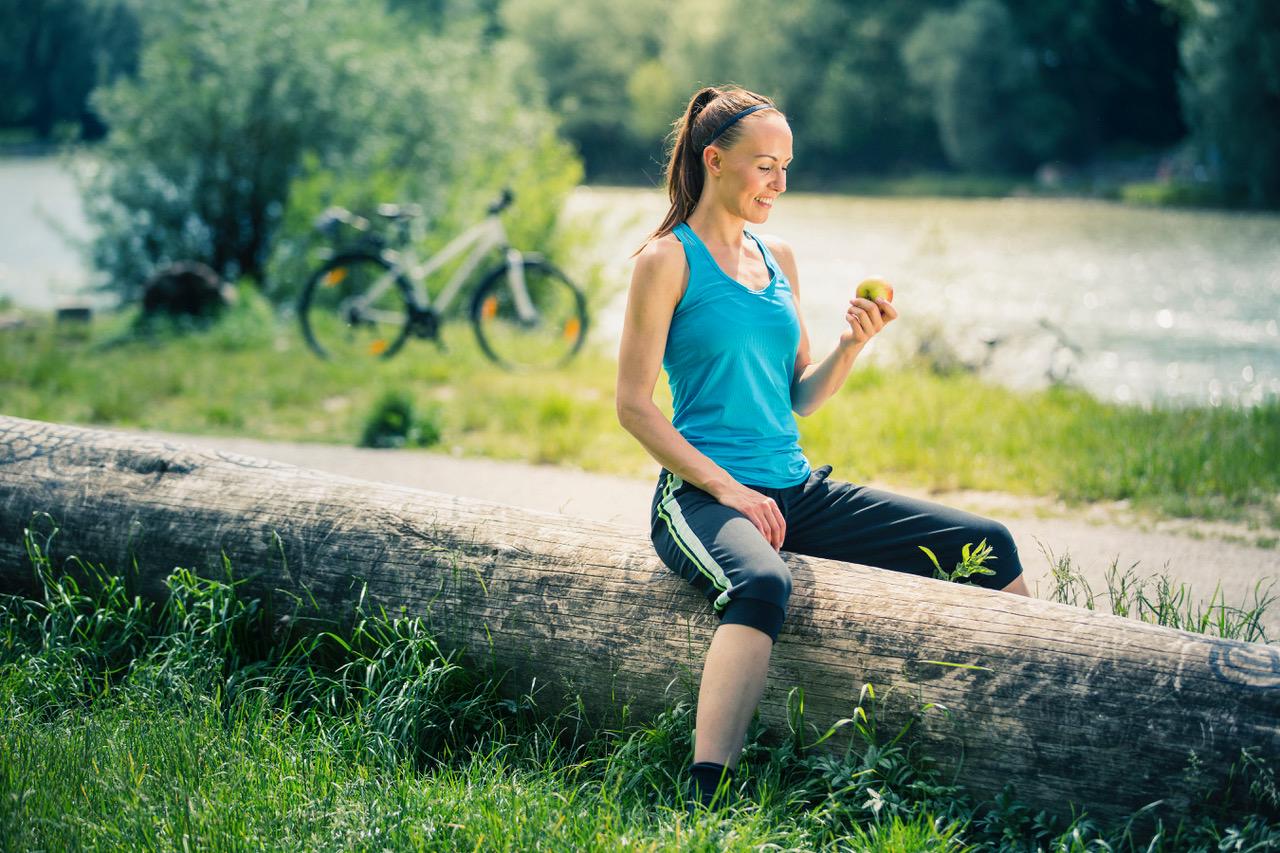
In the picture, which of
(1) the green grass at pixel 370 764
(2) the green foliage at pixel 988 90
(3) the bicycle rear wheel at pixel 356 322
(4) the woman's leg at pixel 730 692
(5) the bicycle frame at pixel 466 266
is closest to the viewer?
(1) the green grass at pixel 370 764

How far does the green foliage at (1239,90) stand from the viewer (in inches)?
1110

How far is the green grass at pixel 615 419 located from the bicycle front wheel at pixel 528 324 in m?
0.20

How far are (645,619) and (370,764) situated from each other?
2.48 feet

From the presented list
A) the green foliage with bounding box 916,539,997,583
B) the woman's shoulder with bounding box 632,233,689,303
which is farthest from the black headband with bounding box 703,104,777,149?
the green foliage with bounding box 916,539,997,583

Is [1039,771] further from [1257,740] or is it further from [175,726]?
[175,726]

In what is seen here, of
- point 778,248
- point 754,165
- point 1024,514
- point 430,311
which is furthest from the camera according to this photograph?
point 430,311

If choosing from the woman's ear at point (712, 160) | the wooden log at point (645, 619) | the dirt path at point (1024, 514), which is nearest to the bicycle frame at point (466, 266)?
the dirt path at point (1024, 514)

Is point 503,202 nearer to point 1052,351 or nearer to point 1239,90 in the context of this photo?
point 1052,351

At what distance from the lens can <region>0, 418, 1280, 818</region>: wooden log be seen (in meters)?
2.70

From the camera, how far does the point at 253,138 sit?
542 inches

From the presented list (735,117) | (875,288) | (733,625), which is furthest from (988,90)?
(733,625)

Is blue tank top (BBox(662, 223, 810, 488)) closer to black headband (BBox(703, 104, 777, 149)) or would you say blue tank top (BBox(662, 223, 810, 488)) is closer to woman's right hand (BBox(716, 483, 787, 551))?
woman's right hand (BBox(716, 483, 787, 551))

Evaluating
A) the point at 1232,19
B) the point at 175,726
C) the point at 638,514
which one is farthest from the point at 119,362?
the point at 1232,19

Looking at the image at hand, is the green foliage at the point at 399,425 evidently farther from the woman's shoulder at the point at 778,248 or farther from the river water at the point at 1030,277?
the woman's shoulder at the point at 778,248
